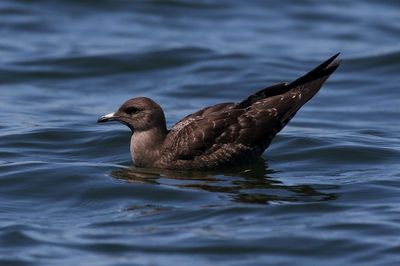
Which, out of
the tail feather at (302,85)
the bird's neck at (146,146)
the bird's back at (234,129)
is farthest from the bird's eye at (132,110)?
the tail feather at (302,85)

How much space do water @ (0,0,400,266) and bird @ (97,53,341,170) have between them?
0.61 feet

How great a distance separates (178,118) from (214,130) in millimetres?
3772

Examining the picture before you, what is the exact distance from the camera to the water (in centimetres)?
1009

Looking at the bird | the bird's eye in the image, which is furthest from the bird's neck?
the bird's eye

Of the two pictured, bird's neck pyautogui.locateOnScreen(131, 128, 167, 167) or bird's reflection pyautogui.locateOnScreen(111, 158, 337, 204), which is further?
bird's neck pyautogui.locateOnScreen(131, 128, 167, 167)

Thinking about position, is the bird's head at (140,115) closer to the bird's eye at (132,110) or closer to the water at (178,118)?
the bird's eye at (132,110)

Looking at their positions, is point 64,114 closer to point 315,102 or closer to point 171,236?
point 315,102

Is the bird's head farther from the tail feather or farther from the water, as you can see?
the tail feather

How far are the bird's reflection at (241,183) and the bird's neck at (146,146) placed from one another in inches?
4.7

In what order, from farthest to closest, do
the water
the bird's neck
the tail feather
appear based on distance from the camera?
1. the tail feather
2. the bird's neck
3. the water

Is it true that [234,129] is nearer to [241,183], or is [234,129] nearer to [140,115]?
[241,183]

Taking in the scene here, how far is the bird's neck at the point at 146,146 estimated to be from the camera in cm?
1295

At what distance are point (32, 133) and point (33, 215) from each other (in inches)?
155

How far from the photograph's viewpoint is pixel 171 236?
10.2 metres
